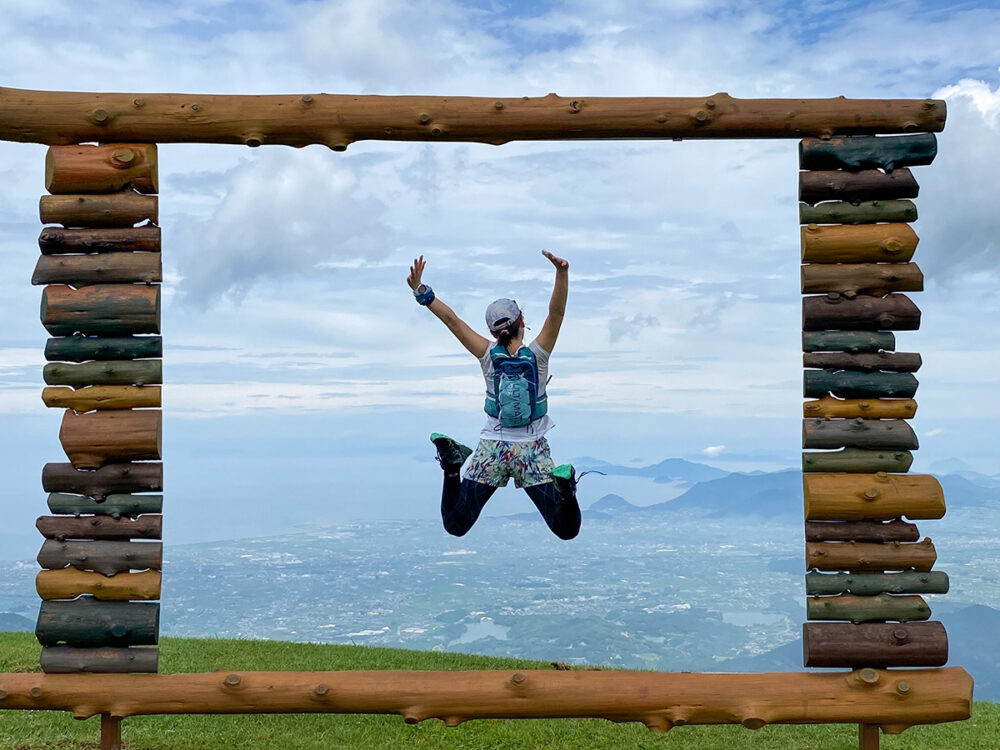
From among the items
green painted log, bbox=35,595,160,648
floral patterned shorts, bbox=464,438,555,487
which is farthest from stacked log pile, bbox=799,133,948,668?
green painted log, bbox=35,595,160,648

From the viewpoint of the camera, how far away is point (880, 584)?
6.40 metres

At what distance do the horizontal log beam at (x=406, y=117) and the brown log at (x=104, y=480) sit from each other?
2.19 m

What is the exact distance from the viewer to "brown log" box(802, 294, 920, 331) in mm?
6492

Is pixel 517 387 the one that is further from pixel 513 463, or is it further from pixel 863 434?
pixel 863 434

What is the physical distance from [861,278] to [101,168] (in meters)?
5.08

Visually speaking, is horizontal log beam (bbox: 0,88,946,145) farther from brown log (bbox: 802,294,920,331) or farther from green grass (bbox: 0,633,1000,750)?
green grass (bbox: 0,633,1000,750)

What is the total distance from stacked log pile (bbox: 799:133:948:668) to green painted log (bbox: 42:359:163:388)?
4.37 metres

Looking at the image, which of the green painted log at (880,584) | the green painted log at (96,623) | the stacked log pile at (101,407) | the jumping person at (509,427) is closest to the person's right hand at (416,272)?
the jumping person at (509,427)

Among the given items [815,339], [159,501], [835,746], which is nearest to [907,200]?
[815,339]

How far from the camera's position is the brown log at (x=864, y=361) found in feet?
21.2

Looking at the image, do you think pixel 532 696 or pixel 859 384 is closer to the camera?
pixel 532 696

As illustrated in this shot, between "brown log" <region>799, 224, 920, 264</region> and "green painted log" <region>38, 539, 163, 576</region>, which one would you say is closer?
"green painted log" <region>38, 539, 163, 576</region>

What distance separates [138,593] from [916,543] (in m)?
5.12

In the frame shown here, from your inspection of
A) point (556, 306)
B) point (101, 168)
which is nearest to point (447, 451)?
point (556, 306)
